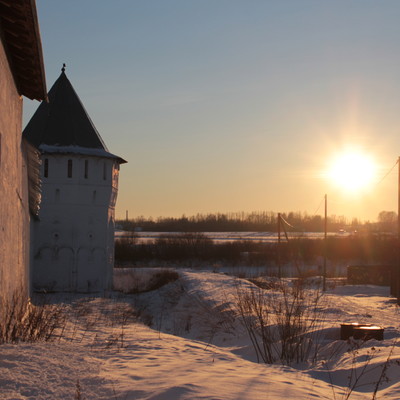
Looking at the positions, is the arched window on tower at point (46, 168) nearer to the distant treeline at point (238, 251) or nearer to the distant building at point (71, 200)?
the distant building at point (71, 200)

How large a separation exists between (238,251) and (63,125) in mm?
28609

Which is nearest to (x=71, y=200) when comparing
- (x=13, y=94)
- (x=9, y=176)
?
(x=13, y=94)

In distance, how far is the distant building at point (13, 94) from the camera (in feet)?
24.2

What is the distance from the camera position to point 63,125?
2764cm

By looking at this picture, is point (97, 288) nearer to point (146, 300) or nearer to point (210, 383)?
point (146, 300)

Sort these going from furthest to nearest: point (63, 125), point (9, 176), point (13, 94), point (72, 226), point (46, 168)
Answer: point (63, 125) < point (72, 226) < point (46, 168) < point (13, 94) < point (9, 176)

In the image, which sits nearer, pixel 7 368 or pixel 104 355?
pixel 7 368

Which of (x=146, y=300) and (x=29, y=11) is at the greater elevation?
(x=29, y=11)

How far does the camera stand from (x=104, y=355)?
267 inches

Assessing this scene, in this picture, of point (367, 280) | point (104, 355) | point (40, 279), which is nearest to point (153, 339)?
point (104, 355)

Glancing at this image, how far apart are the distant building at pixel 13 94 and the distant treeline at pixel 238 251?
1530 inches

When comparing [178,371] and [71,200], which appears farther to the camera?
[71,200]

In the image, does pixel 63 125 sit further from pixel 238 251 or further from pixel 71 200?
pixel 238 251

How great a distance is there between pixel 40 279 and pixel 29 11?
20993 millimetres
